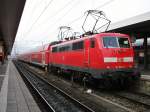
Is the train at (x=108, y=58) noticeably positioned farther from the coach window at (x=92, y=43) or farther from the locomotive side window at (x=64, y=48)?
the locomotive side window at (x=64, y=48)

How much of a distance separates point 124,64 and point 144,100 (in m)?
2.65

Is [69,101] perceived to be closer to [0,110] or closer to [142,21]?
[0,110]

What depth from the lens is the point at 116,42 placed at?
15367 mm

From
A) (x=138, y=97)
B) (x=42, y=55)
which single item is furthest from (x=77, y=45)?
(x=42, y=55)

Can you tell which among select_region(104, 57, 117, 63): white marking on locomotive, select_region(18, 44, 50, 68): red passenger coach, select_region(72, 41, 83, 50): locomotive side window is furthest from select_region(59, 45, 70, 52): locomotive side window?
select_region(18, 44, 50, 68): red passenger coach

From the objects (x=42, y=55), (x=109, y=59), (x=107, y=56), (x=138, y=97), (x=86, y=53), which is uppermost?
(x=42, y=55)

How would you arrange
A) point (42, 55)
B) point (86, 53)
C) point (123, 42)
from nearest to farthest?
point (123, 42), point (86, 53), point (42, 55)

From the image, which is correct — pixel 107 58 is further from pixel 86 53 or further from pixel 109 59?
pixel 86 53

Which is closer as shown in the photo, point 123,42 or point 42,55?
point 123,42

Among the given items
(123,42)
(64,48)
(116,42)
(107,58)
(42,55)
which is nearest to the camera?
(107,58)

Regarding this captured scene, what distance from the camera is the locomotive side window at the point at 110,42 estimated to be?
1506 centimetres

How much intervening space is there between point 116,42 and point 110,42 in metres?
0.35

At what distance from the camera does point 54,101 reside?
1341 centimetres

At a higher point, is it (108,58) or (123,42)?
(123,42)
